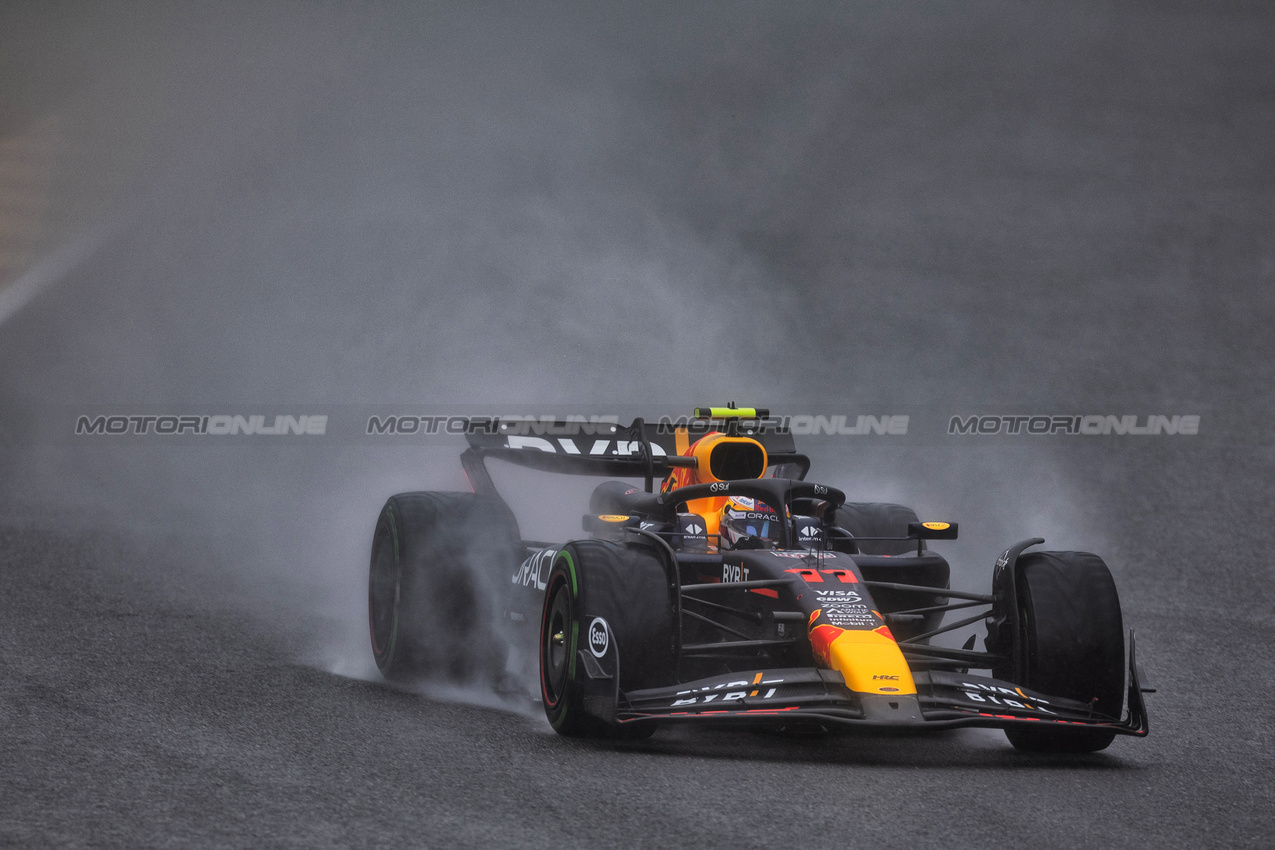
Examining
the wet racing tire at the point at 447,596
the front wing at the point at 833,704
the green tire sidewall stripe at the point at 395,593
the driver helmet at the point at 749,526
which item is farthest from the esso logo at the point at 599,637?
the green tire sidewall stripe at the point at 395,593

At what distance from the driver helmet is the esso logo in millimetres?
1454

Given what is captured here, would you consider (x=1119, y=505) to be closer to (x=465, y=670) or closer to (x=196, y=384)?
(x=465, y=670)

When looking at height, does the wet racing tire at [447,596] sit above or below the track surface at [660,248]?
below

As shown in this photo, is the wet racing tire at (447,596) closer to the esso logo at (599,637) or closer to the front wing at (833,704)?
the esso logo at (599,637)

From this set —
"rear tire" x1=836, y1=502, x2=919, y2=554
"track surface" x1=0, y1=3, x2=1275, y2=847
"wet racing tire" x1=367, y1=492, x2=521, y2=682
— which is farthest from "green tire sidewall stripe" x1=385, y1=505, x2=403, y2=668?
"track surface" x1=0, y1=3, x2=1275, y2=847

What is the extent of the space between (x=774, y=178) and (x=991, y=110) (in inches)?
164

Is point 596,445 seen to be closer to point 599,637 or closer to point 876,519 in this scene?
point 876,519

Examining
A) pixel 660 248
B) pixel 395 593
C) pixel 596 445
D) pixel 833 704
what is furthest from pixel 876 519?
pixel 660 248

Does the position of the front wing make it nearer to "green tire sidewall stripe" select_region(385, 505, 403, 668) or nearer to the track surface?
"green tire sidewall stripe" select_region(385, 505, 403, 668)

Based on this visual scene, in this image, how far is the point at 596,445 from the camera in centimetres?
845

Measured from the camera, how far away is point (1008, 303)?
829 inches

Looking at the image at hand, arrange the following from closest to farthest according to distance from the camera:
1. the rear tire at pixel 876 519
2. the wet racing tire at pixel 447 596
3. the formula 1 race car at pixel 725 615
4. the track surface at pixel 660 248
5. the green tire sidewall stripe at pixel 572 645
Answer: the formula 1 race car at pixel 725 615
the green tire sidewall stripe at pixel 572 645
the wet racing tire at pixel 447 596
the rear tire at pixel 876 519
the track surface at pixel 660 248

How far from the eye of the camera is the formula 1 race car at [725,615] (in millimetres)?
5461

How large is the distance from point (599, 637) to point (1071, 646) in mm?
2267
